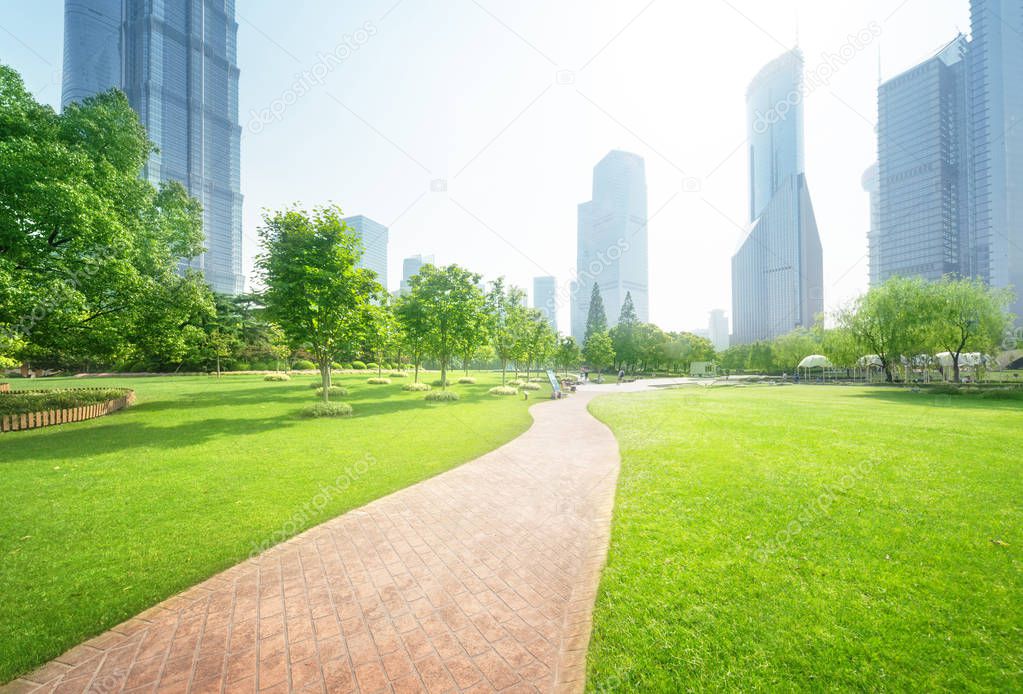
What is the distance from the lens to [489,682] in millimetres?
2836

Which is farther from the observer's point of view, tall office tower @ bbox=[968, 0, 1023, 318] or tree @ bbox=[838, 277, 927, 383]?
tall office tower @ bbox=[968, 0, 1023, 318]

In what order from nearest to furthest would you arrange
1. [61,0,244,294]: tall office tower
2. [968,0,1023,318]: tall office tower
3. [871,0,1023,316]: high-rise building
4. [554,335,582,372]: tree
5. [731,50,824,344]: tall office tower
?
1. [554,335,582,372]: tree
2. [968,0,1023,318]: tall office tower
3. [871,0,1023,316]: high-rise building
4. [731,50,824,344]: tall office tower
5. [61,0,244,294]: tall office tower

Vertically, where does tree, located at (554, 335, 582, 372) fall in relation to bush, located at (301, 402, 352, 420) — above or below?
above

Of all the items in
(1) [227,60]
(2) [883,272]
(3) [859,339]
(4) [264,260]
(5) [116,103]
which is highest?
(1) [227,60]

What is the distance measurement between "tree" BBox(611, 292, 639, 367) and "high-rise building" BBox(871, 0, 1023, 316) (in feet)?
269

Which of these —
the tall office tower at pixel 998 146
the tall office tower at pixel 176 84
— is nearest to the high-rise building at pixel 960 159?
Answer: the tall office tower at pixel 998 146

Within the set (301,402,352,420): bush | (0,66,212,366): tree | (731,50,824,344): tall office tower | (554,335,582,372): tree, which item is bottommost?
(301,402,352,420): bush

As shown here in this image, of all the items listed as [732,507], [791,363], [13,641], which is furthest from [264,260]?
[791,363]

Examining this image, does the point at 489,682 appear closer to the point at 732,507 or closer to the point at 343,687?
the point at 343,687

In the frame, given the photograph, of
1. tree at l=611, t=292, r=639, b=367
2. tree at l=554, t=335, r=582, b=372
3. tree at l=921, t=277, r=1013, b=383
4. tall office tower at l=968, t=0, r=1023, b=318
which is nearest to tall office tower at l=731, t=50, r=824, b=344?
tall office tower at l=968, t=0, r=1023, b=318

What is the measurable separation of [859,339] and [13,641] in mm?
43038

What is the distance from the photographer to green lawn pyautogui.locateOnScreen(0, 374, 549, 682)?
12.6ft

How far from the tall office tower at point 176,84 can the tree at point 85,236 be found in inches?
4344

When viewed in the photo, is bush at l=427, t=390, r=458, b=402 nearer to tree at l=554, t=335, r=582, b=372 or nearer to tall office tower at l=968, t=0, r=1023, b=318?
tree at l=554, t=335, r=582, b=372
